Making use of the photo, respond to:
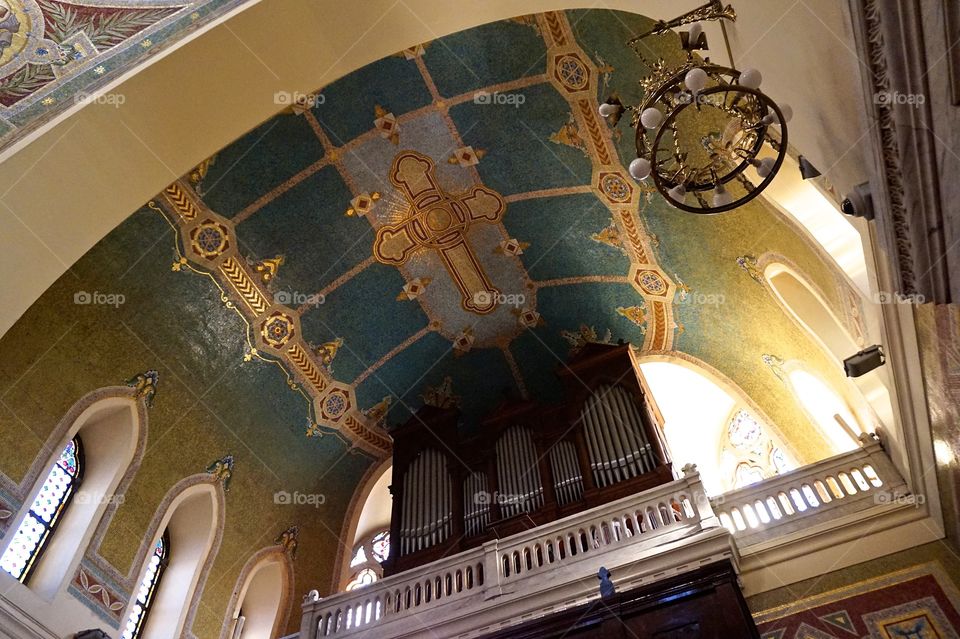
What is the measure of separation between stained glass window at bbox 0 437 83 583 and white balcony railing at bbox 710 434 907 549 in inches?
261

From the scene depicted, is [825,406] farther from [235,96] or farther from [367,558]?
[367,558]

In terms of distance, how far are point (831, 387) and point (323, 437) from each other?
21.7 ft

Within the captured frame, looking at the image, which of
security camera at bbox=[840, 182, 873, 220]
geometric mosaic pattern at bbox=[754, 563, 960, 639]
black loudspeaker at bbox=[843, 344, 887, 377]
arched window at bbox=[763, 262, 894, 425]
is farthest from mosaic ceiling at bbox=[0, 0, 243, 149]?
geometric mosaic pattern at bbox=[754, 563, 960, 639]

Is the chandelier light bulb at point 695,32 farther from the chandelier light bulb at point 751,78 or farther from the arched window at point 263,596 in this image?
the arched window at point 263,596

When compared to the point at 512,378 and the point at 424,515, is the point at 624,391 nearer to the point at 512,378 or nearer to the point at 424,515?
the point at 512,378

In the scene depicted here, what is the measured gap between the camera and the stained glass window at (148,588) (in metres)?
7.59

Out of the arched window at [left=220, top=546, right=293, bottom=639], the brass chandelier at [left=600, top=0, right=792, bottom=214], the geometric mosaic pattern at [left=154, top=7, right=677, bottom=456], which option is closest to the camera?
the brass chandelier at [left=600, top=0, right=792, bottom=214]

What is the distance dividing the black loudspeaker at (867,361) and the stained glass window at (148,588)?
7.33 metres

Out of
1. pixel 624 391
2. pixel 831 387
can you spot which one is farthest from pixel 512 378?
pixel 831 387

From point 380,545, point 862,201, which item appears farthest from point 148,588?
point 862,201

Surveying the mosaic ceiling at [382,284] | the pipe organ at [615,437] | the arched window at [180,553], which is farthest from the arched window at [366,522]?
the pipe organ at [615,437]

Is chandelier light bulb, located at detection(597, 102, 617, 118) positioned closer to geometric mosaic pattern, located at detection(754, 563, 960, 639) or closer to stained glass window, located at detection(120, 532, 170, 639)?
geometric mosaic pattern, located at detection(754, 563, 960, 639)

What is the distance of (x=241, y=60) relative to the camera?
5250 mm

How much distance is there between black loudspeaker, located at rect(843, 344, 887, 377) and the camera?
17.3ft
